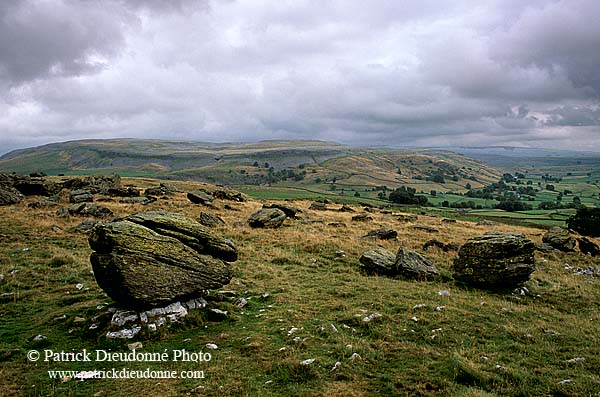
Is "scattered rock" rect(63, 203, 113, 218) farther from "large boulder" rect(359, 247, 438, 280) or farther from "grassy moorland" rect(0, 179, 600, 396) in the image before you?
"large boulder" rect(359, 247, 438, 280)

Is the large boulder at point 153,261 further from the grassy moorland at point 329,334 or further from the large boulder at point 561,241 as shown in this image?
the large boulder at point 561,241

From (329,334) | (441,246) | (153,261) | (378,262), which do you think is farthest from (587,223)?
(153,261)

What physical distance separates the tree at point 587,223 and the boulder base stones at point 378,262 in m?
46.7

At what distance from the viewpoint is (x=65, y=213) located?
3712 cm

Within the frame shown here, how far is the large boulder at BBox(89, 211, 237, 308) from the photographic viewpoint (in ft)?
49.0

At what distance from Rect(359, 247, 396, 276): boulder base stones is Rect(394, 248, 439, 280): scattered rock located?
0.53m

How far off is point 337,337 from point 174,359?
6.18 meters

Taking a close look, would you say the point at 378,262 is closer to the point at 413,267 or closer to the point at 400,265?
the point at 400,265

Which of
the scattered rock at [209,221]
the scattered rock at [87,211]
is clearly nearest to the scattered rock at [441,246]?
the scattered rock at [209,221]

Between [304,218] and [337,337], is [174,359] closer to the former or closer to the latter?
[337,337]

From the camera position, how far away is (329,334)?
1434 centimetres

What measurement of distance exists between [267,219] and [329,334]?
86.8 ft

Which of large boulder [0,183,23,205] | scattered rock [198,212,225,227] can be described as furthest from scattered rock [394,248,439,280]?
large boulder [0,183,23,205]

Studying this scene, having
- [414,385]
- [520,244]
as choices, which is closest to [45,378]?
[414,385]
